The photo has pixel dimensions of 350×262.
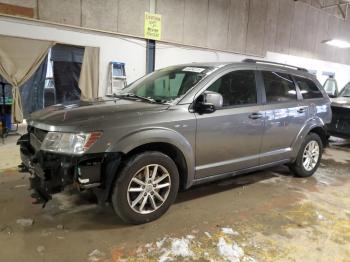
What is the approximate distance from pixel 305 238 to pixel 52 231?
220 centimetres

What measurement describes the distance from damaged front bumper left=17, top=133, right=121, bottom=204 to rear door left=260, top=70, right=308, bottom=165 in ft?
6.35

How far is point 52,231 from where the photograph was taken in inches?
106

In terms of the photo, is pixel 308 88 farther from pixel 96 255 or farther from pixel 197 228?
pixel 96 255

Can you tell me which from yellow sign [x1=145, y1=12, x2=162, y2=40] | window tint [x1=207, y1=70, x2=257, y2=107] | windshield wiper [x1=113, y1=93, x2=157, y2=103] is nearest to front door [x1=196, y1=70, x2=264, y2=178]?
window tint [x1=207, y1=70, x2=257, y2=107]

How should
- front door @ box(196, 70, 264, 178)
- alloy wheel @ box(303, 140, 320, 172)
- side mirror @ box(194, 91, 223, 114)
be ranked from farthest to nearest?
alloy wheel @ box(303, 140, 320, 172) < front door @ box(196, 70, 264, 178) < side mirror @ box(194, 91, 223, 114)

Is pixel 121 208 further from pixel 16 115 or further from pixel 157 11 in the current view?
pixel 157 11

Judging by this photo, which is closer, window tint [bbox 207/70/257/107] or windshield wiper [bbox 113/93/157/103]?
windshield wiper [bbox 113/93/157/103]

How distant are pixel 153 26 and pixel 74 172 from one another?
6.35 metres

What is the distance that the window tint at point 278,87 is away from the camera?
374cm

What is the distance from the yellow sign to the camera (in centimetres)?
793

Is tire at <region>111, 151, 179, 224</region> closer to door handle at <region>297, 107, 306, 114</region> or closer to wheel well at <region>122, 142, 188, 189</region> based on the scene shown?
wheel well at <region>122, 142, 188, 189</region>

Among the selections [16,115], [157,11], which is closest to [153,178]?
[16,115]

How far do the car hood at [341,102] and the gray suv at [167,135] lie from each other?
270 centimetres

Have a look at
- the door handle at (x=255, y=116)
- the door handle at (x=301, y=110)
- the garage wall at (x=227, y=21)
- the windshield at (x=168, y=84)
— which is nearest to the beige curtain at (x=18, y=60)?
the garage wall at (x=227, y=21)
